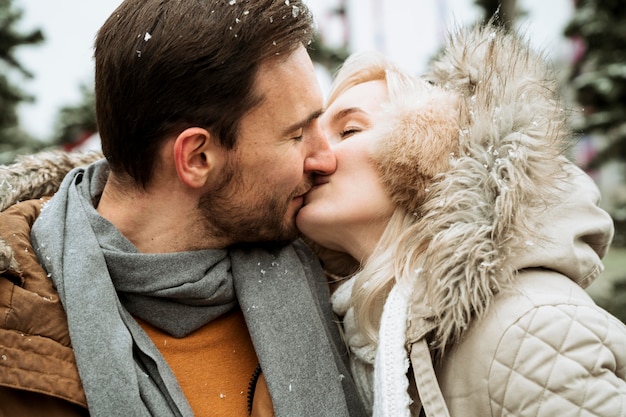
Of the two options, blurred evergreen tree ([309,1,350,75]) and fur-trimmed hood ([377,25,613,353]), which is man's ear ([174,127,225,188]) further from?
blurred evergreen tree ([309,1,350,75])

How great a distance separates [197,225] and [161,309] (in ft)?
1.08

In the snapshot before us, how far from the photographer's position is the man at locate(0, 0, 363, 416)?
6.53 feet

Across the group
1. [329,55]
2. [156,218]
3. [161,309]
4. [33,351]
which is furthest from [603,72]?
[33,351]

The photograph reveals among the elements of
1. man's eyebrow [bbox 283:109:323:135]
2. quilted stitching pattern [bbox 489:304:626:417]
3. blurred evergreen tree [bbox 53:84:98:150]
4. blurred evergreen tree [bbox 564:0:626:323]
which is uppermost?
man's eyebrow [bbox 283:109:323:135]

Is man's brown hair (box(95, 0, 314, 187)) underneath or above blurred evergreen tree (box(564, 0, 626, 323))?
above

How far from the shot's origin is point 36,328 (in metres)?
1.82

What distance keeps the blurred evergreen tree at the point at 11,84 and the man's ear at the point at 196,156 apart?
3.29 m

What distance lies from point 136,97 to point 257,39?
1.45ft

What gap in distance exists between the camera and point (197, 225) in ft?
7.56

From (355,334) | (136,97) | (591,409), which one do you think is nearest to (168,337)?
(355,334)

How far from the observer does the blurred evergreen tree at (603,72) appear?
5.94 m

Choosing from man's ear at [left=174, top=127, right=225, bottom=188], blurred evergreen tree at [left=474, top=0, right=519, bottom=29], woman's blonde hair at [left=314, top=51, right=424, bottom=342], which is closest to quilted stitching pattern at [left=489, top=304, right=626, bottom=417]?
woman's blonde hair at [left=314, top=51, right=424, bottom=342]

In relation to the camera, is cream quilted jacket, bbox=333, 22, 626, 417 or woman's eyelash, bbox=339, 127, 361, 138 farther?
woman's eyelash, bbox=339, 127, 361, 138

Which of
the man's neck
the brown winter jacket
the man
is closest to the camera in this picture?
the brown winter jacket
